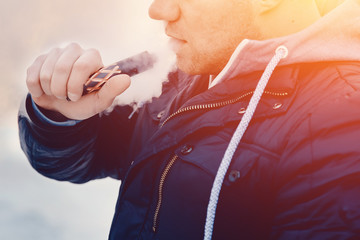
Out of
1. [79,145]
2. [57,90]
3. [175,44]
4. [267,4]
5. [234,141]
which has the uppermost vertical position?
[267,4]

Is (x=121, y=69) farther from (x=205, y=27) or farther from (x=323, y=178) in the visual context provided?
(x=323, y=178)

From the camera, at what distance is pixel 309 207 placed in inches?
37.1

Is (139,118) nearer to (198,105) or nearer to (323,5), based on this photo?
(198,105)

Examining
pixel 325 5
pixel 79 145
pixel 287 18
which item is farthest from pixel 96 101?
pixel 325 5

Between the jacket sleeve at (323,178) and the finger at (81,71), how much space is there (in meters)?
0.87

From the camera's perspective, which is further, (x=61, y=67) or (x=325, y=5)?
(x=325, y=5)

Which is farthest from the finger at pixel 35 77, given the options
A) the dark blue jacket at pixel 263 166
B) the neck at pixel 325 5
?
the neck at pixel 325 5

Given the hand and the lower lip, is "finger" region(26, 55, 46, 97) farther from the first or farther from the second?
the lower lip

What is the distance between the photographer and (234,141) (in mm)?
1082

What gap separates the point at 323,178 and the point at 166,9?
1112 millimetres

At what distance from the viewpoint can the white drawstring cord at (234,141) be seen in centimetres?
101

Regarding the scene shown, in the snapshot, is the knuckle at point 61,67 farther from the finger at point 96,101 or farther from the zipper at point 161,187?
the zipper at point 161,187

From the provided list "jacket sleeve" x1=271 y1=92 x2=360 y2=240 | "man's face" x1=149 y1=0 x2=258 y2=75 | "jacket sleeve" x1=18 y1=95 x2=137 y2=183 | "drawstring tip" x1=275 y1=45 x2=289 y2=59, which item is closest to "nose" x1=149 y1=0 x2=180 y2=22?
"man's face" x1=149 y1=0 x2=258 y2=75

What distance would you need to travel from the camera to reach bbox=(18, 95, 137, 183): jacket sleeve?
5.59ft
